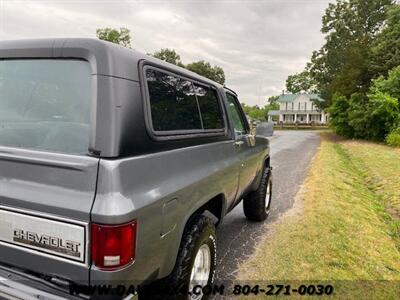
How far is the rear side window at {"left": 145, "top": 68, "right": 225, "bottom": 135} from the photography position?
2.29m

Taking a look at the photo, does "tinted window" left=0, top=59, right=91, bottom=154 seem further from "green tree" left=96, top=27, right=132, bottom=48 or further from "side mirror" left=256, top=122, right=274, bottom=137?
"green tree" left=96, top=27, right=132, bottom=48

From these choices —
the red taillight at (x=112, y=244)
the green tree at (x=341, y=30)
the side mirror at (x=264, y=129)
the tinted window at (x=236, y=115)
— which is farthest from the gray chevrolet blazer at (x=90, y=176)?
the green tree at (x=341, y=30)

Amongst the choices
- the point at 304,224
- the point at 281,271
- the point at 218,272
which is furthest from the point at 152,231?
the point at 304,224

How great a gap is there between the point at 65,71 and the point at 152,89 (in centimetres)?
56

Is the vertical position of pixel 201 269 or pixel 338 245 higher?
pixel 201 269

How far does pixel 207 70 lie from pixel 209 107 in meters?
47.3

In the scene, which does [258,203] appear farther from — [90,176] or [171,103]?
[90,176]

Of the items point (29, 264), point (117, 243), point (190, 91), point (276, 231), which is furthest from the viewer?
point (276, 231)

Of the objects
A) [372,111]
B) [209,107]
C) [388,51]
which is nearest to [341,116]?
[372,111]

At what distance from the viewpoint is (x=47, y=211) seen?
70.2 inches

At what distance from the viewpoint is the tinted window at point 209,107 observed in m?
3.15

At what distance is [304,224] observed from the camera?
527 cm

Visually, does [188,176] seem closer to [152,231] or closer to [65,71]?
[152,231]

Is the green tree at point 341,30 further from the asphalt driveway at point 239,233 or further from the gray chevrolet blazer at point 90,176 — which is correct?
the gray chevrolet blazer at point 90,176
